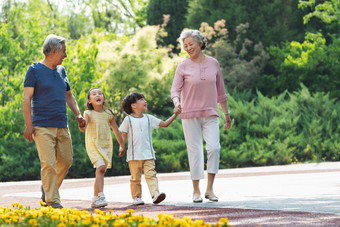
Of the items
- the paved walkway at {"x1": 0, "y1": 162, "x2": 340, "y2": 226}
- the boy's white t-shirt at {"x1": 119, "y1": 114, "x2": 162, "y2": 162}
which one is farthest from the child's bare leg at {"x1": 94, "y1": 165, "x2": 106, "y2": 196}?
the boy's white t-shirt at {"x1": 119, "y1": 114, "x2": 162, "y2": 162}

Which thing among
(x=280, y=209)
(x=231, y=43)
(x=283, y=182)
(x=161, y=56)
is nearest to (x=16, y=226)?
(x=280, y=209)

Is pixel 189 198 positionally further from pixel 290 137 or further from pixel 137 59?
pixel 137 59

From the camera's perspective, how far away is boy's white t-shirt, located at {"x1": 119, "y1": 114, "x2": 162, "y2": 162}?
24.5ft

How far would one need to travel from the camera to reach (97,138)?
7.35 m

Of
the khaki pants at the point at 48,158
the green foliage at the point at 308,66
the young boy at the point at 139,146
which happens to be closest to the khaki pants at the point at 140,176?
the young boy at the point at 139,146

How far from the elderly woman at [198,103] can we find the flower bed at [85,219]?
2.48 metres

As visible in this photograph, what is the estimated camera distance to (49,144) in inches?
264

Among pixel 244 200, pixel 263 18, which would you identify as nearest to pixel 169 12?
pixel 263 18

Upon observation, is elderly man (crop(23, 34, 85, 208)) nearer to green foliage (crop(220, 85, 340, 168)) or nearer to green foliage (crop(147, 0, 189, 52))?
green foliage (crop(220, 85, 340, 168))

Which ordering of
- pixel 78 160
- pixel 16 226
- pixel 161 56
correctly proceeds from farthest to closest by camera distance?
pixel 161 56
pixel 78 160
pixel 16 226

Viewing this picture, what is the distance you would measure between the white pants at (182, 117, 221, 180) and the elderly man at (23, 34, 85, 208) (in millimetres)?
1343

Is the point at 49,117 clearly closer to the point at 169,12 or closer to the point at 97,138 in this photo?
the point at 97,138

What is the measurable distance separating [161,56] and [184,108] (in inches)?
588

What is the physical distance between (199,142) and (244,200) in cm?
87
